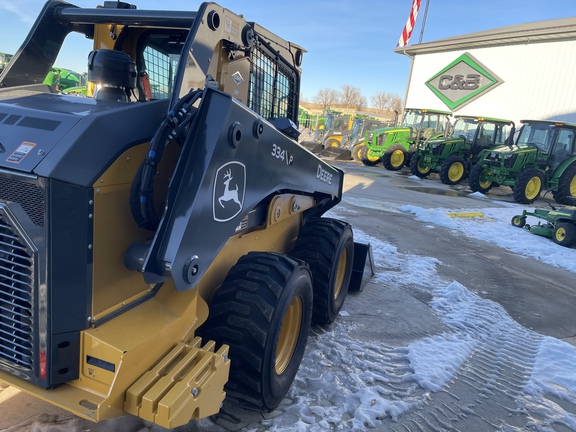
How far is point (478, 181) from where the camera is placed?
14.1 meters

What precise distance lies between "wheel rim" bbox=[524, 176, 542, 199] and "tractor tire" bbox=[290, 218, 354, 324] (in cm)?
1083

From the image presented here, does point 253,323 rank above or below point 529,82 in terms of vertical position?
below

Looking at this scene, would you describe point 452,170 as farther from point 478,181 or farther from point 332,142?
point 332,142

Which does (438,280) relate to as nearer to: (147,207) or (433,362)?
(433,362)

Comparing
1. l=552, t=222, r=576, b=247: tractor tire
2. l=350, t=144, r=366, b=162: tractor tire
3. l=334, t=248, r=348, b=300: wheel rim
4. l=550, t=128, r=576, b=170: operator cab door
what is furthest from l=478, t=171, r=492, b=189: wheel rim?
l=334, t=248, r=348, b=300: wheel rim

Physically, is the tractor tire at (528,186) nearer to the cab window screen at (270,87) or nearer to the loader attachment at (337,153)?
the loader attachment at (337,153)

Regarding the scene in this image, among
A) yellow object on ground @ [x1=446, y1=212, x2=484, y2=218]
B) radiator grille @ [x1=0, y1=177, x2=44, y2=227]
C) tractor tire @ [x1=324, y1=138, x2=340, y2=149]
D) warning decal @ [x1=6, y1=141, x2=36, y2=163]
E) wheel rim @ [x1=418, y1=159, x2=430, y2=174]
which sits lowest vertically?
yellow object on ground @ [x1=446, y1=212, x2=484, y2=218]

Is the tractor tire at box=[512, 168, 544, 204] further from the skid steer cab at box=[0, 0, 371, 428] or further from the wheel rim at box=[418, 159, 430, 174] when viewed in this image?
the skid steer cab at box=[0, 0, 371, 428]

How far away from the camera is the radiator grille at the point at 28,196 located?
165 cm

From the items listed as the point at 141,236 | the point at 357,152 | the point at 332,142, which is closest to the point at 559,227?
the point at 141,236

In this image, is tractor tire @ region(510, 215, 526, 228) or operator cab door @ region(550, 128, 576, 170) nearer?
tractor tire @ region(510, 215, 526, 228)

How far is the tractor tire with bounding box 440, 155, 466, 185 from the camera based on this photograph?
50.5 ft

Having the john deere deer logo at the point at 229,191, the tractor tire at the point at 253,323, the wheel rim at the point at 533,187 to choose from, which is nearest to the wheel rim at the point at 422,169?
the wheel rim at the point at 533,187

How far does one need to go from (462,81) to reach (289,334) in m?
21.4
